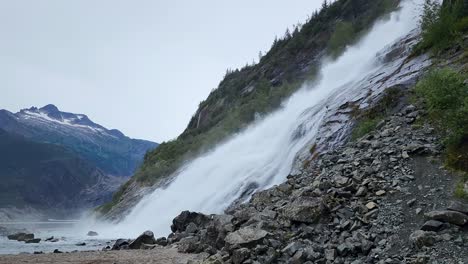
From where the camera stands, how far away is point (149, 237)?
23.4 meters

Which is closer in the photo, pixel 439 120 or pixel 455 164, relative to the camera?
pixel 455 164

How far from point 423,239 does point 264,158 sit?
22350 mm

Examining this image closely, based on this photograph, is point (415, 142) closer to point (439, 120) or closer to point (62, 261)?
point (439, 120)

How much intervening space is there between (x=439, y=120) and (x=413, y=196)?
4646mm

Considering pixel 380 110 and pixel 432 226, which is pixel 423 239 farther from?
pixel 380 110

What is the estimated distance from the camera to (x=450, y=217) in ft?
34.9

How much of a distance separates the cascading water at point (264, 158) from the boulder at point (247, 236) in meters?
11.9

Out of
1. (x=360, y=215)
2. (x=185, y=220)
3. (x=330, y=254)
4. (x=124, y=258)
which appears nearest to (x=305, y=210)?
(x=360, y=215)

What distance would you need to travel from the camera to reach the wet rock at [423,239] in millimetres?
10203

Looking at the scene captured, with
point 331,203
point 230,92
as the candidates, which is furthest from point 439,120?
point 230,92

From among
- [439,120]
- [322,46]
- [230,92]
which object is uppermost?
[230,92]

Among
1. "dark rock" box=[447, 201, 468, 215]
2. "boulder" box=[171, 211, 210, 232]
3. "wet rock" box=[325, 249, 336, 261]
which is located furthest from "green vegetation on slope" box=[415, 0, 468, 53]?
"wet rock" box=[325, 249, 336, 261]

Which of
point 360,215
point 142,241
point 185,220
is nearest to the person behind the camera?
point 360,215

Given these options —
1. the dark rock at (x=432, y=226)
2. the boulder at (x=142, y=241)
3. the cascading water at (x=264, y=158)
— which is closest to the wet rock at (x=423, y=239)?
the dark rock at (x=432, y=226)
